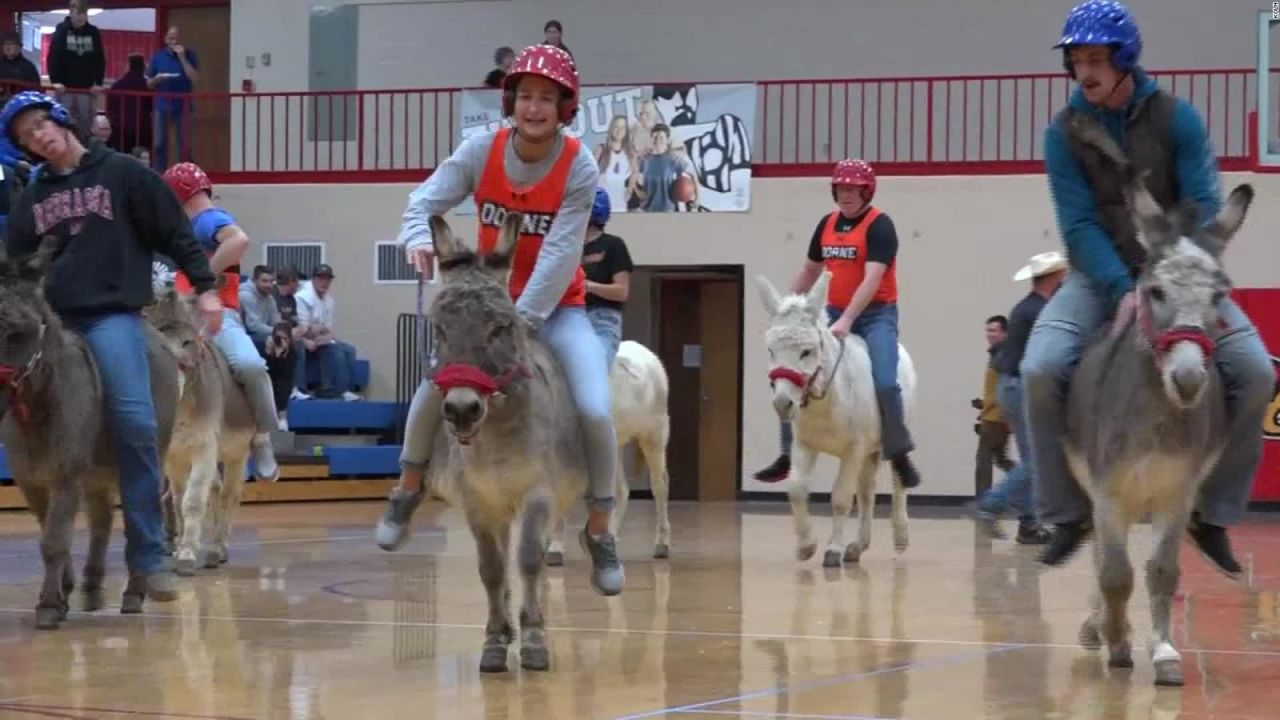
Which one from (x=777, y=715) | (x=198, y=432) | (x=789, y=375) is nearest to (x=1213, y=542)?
(x=777, y=715)

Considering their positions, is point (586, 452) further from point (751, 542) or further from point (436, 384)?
point (751, 542)

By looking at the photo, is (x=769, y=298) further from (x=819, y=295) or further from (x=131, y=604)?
(x=131, y=604)

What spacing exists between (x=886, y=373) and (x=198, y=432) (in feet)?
Result: 15.6

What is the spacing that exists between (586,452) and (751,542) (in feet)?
28.3

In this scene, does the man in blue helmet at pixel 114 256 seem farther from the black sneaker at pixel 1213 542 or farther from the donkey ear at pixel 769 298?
the donkey ear at pixel 769 298

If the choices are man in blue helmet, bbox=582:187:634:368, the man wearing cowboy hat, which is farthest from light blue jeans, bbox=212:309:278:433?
the man wearing cowboy hat

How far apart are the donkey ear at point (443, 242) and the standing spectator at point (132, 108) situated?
20039mm

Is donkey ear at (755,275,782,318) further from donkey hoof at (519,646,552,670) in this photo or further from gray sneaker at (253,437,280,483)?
donkey hoof at (519,646,552,670)

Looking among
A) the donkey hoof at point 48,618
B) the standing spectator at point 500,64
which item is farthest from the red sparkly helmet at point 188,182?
the standing spectator at point 500,64

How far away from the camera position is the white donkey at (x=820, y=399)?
1303cm

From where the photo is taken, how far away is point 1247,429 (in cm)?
777

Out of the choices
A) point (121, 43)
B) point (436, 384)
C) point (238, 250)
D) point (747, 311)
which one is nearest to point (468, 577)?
point (238, 250)

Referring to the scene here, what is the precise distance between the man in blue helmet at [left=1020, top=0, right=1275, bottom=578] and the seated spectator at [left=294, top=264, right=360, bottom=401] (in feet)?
60.5

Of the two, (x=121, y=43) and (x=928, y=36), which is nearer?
(x=928, y=36)
